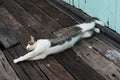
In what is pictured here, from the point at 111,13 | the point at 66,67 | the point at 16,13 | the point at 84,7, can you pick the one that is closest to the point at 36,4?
the point at 16,13

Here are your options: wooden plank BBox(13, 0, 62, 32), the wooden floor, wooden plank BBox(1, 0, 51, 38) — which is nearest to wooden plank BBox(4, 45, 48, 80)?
the wooden floor

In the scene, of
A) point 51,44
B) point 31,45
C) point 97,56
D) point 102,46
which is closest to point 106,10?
point 102,46

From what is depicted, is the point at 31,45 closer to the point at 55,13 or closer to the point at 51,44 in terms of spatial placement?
the point at 51,44

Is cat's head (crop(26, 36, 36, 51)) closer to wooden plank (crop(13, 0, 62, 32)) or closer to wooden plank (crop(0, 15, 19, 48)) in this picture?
wooden plank (crop(0, 15, 19, 48))

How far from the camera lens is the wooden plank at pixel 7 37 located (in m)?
2.68

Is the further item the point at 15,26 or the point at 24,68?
the point at 15,26

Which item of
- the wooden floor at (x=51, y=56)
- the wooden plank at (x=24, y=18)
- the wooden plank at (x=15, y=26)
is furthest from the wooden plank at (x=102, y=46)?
the wooden plank at (x=15, y=26)

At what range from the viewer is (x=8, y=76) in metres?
2.23

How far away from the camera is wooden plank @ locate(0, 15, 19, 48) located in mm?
2678

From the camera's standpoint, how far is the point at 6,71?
2295 millimetres

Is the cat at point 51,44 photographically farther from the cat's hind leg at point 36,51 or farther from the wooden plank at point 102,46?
the wooden plank at point 102,46

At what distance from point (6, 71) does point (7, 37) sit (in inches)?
24.0

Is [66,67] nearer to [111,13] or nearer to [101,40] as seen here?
[101,40]

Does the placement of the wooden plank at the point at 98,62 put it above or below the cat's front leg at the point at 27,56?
below
